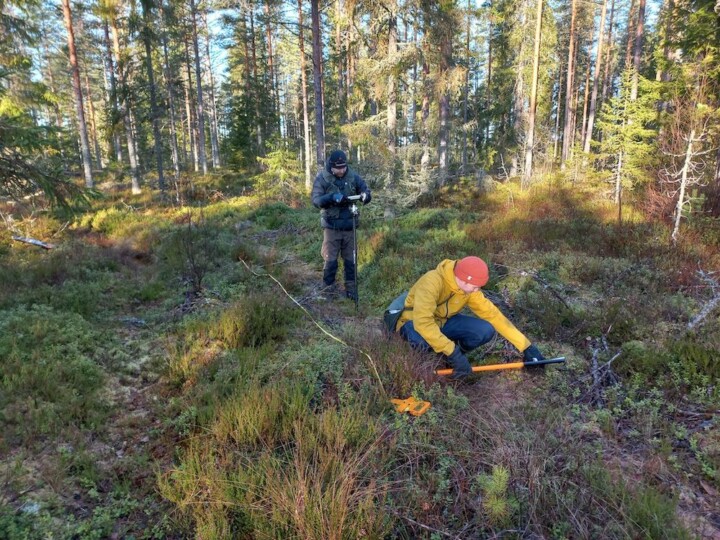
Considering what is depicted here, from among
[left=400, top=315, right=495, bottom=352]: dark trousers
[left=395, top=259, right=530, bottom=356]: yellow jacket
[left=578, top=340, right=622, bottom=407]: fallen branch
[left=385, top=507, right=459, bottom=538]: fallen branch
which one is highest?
[left=395, top=259, right=530, bottom=356]: yellow jacket

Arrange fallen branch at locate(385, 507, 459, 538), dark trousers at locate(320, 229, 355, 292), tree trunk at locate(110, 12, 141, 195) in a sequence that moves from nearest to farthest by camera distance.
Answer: fallen branch at locate(385, 507, 459, 538) < dark trousers at locate(320, 229, 355, 292) < tree trunk at locate(110, 12, 141, 195)

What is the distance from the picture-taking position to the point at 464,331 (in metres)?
4.27

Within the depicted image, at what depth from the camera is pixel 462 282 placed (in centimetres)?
376

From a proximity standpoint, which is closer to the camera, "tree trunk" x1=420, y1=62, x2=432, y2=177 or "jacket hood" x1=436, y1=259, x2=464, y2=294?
"jacket hood" x1=436, y1=259, x2=464, y2=294

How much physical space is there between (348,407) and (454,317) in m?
1.91

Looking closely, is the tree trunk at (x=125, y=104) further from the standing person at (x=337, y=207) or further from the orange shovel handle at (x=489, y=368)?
the orange shovel handle at (x=489, y=368)

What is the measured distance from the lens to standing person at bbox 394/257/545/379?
3.73 m

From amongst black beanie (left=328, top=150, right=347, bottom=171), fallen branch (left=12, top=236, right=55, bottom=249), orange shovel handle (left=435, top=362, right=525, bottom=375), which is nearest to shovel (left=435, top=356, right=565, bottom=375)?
orange shovel handle (left=435, top=362, right=525, bottom=375)

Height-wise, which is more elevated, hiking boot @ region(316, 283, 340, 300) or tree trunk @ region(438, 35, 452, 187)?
tree trunk @ region(438, 35, 452, 187)

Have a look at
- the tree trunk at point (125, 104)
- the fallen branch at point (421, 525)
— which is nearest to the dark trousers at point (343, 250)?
the fallen branch at point (421, 525)

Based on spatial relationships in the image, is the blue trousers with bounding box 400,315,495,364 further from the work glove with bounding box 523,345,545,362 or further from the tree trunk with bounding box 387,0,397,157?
the tree trunk with bounding box 387,0,397,157

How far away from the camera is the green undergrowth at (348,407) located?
2.26 metres

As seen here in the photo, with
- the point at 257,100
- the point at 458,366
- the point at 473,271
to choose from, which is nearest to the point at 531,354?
the point at 458,366

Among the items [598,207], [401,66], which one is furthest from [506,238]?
[401,66]
